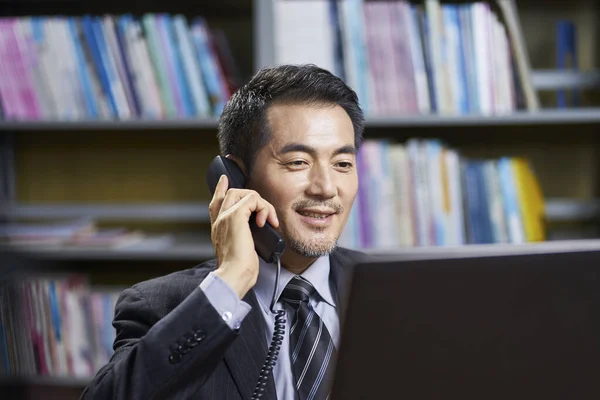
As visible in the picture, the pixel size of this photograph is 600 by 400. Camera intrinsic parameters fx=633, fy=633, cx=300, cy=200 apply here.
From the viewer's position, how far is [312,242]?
1228 mm

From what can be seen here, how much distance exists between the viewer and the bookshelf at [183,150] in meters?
2.07

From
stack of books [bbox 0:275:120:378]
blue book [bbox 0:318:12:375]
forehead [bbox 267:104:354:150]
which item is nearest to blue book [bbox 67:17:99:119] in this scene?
stack of books [bbox 0:275:120:378]

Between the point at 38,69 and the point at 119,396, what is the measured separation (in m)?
1.42

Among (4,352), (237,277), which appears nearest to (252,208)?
(237,277)

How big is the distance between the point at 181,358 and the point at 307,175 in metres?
0.46

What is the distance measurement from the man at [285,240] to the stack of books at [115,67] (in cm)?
70

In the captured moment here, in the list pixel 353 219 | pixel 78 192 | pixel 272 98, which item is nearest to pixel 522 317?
pixel 272 98

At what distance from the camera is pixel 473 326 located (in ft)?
1.80

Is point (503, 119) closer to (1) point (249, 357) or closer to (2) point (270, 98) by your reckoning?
(2) point (270, 98)

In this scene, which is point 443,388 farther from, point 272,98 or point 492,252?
point 272,98

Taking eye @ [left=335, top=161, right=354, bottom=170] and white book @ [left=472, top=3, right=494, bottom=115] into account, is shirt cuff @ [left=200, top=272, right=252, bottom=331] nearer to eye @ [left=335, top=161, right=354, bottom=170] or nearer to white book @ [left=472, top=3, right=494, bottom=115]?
eye @ [left=335, top=161, right=354, bottom=170]

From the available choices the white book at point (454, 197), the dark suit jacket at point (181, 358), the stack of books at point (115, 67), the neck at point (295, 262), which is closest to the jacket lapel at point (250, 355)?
the dark suit jacket at point (181, 358)

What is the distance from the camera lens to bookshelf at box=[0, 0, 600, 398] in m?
2.07

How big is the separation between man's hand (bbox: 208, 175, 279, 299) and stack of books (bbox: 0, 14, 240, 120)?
3.06 ft
